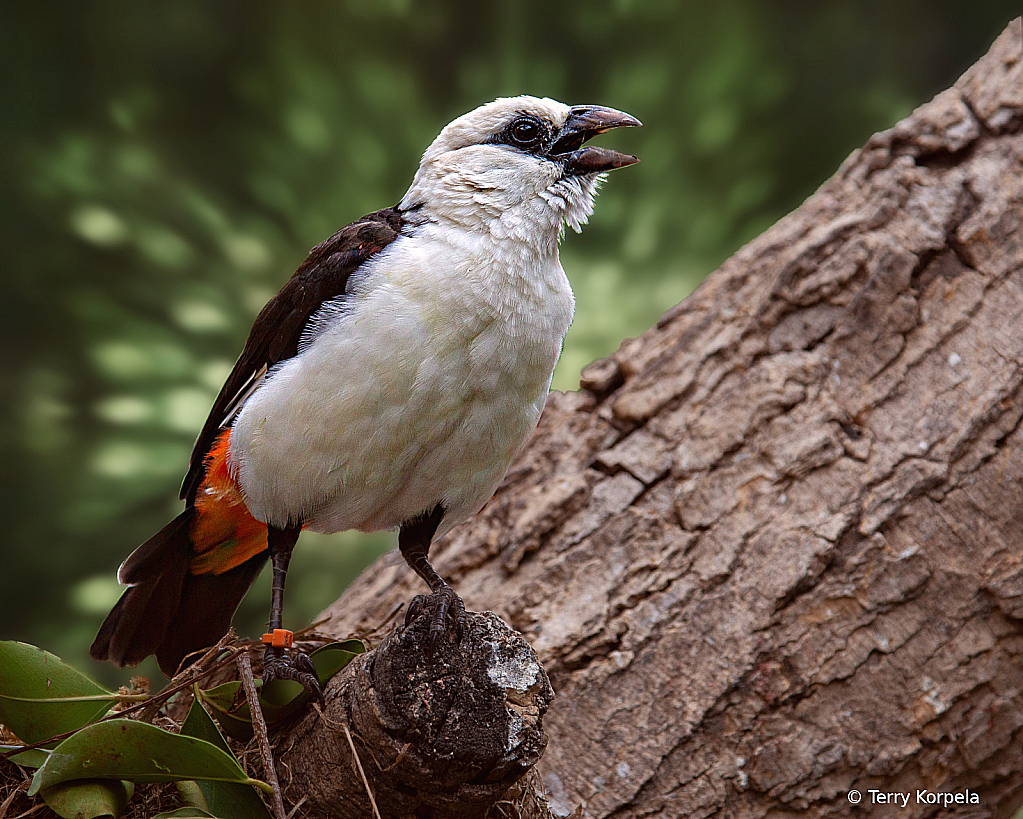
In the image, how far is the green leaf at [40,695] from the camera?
1233mm

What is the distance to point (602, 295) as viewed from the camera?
2967mm

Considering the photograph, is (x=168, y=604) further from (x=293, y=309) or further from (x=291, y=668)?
(x=293, y=309)

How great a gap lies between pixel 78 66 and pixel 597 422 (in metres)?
2.16

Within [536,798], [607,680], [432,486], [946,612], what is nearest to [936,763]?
[946,612]

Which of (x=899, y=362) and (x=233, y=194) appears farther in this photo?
(x=233, y=194)

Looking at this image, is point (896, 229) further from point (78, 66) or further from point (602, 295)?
point (78, 66)

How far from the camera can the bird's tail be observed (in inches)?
67.2

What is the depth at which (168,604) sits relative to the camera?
179cm

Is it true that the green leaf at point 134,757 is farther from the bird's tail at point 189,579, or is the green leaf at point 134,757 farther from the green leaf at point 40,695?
the bird's tail at point 189,579

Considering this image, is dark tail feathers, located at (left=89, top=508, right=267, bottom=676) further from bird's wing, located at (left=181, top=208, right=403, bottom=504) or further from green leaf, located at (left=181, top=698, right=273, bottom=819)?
green leaf, located at (left=181, top=698, right=273, bottom=819)

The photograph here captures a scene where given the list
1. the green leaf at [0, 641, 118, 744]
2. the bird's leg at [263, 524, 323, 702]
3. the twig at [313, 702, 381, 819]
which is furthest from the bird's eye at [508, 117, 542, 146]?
the green leaf at [0, 641, 118, 744]

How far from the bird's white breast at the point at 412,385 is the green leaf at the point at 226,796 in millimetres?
420

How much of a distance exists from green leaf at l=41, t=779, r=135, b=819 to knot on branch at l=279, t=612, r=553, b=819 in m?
0.29

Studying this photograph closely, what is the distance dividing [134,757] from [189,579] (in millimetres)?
744
